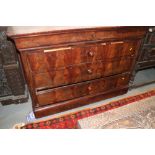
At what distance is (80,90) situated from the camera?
5.81ft

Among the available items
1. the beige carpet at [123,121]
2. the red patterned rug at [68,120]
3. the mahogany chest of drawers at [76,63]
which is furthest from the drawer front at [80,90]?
the beige carpet at [123,121]

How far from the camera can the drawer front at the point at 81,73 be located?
1.50 metres

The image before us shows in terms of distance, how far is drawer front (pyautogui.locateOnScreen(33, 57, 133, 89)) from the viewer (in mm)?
1499

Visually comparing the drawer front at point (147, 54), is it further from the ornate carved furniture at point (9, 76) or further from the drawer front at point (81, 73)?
the ornate carved furniture at point (9, 76)

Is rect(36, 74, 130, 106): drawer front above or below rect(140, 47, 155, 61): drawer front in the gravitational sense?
below

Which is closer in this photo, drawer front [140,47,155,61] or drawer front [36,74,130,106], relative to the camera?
drawer front [36,74,130,106]

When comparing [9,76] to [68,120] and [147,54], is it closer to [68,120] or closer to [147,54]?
[68,120]

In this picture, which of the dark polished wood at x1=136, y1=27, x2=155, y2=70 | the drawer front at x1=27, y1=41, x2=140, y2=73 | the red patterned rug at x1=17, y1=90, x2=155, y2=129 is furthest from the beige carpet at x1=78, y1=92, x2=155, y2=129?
the dark polished wood at x1=136, y1=27, x2=155, y2=70

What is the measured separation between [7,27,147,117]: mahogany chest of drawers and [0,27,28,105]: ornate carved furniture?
32 centimetres

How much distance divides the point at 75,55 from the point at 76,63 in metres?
0.09

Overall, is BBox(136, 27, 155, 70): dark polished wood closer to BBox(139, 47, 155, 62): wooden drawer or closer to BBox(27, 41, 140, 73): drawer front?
BBox(139, 47, 155, 62): wooden drawer

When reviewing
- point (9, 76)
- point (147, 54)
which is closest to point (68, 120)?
point (9, 76)
